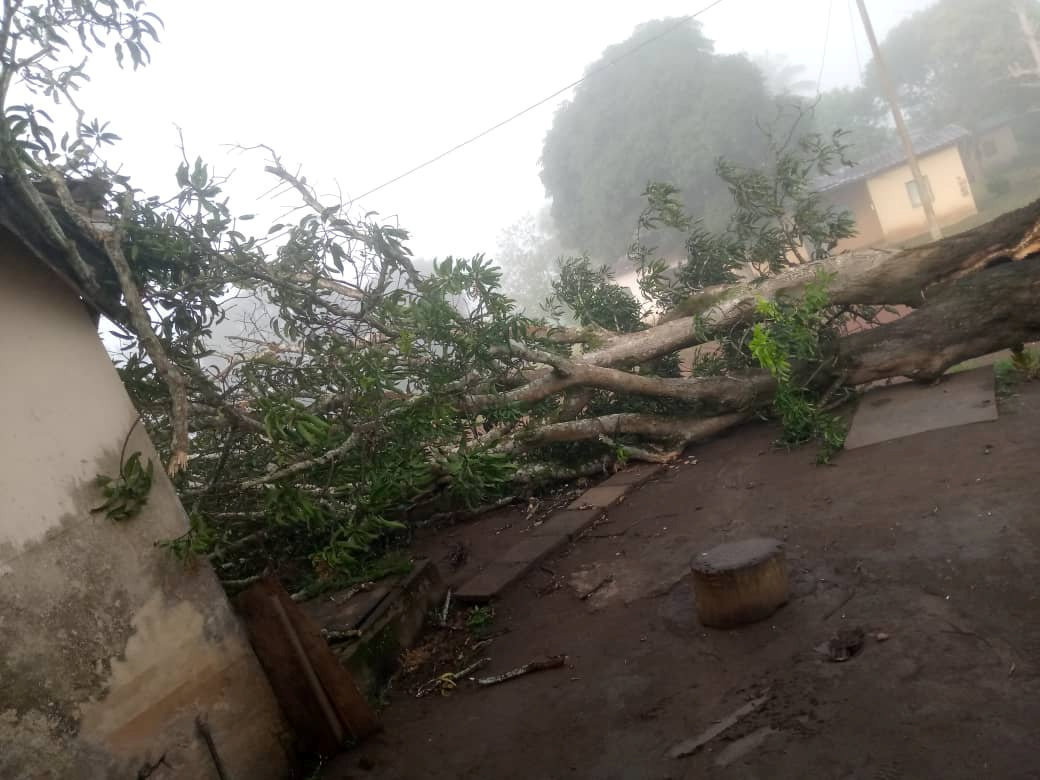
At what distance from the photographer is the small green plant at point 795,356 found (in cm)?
648

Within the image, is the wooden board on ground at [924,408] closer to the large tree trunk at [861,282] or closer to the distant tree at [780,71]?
the large tree trunk at [861,282]

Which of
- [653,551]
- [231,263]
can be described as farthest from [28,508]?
[653,551]

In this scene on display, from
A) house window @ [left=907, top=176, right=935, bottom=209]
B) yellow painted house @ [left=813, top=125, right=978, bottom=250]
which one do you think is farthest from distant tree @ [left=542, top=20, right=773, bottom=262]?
house window @ [left=907, top=176, right=935, bottom=209]

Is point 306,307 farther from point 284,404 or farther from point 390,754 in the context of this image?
point 390,754

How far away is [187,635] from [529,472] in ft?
15.4

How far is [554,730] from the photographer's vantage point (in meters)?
3.69

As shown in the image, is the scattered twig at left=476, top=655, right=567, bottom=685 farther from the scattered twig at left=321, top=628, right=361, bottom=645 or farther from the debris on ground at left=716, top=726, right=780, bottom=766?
the debris on ground at left=716, top=726, right=780, bottom=766

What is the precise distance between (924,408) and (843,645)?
144 inches

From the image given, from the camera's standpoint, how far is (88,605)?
341cm

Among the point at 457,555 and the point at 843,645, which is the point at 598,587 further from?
the point at 843,645

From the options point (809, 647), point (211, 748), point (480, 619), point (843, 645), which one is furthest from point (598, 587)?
point (211, 748)

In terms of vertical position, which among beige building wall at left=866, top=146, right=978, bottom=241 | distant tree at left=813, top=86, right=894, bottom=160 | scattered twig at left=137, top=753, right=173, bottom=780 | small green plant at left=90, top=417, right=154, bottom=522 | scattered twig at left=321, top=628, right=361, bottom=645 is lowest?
beige building wall at left=866, top=146, right=978, bottom=241

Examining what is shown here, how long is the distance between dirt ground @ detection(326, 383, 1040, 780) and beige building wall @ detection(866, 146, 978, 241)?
71.9ft

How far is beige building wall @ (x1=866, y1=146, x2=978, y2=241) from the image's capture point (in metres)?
24.6
